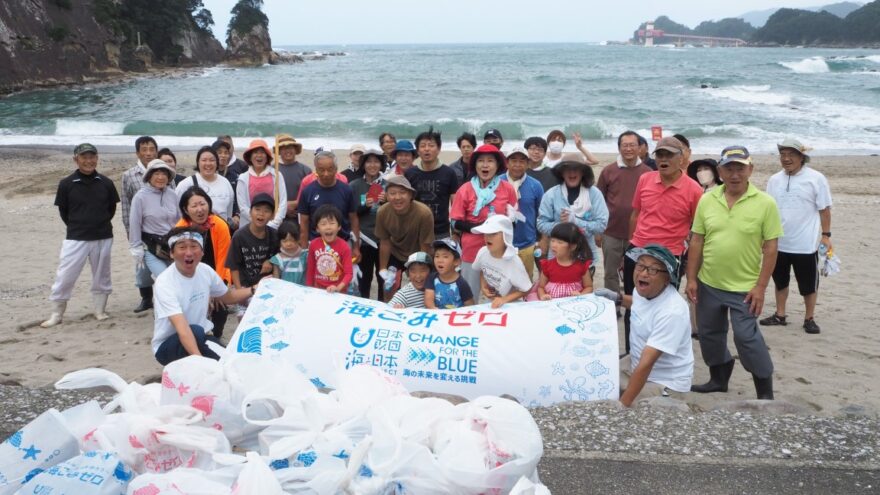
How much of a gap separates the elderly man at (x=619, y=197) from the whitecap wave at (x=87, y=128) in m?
23.1

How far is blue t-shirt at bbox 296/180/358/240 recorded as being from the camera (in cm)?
611

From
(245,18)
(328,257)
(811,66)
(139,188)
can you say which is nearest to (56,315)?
(139,188)

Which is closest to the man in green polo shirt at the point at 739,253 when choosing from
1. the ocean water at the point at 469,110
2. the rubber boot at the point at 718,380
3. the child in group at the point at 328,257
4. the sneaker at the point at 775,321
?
the rubber boot at the point at 718,380

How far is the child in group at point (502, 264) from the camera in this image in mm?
5254

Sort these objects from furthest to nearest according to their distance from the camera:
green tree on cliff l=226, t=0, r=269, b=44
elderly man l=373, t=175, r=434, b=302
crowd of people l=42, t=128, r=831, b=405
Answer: green tree on cliff l=226, t=0, r=269, b=44, elderly man l=373, t=175, r=434, b=302, crowd of people l=42, t=128, r=831, b=405

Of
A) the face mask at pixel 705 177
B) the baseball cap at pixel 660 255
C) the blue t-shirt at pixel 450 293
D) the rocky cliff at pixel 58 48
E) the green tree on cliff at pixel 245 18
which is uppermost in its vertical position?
the green tree on cliff at pixel 245 18

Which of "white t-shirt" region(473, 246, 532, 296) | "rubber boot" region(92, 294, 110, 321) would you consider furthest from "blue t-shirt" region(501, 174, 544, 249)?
"rubber boot" region(92, 294, 110, 321)

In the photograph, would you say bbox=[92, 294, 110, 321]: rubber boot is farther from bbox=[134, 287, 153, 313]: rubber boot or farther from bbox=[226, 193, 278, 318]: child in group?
bbox=[226, 193, 278, 318]: child in group

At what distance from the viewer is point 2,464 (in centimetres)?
239

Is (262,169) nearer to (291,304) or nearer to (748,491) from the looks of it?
(291,304)

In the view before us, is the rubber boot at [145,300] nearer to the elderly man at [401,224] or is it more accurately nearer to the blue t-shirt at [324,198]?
the blue t-shirt at [324,198]

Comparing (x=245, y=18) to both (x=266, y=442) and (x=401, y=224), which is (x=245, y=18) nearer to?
(x=401, y=224)

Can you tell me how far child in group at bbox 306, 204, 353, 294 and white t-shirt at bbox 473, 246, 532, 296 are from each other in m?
1.08

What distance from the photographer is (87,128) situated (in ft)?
84.4
